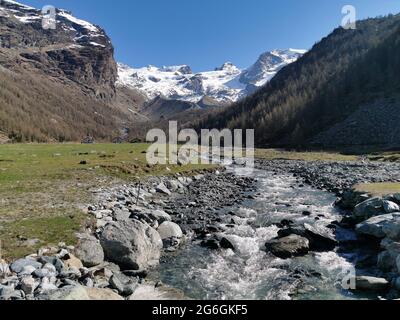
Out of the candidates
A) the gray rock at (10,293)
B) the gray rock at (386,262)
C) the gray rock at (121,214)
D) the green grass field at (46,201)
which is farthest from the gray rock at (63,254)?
the gray rock at (386,262)

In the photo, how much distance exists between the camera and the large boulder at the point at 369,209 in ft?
82.5

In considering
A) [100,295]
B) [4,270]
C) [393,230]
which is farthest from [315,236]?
[4,270]

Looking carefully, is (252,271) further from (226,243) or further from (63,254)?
(63,254)

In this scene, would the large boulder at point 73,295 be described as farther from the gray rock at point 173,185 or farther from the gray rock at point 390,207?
the gray rock at point 173,185

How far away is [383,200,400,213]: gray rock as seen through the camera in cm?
2334

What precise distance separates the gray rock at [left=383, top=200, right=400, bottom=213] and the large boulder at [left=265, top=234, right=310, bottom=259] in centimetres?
638

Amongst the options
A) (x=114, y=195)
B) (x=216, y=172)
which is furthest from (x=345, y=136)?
(x=114, y=195)

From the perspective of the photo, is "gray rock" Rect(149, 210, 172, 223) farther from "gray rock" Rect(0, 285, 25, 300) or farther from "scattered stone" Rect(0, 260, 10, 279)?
"gray rock" Rect(0, 285, 25, 300)

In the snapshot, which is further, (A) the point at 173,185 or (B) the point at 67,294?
(A) the point at 173,185

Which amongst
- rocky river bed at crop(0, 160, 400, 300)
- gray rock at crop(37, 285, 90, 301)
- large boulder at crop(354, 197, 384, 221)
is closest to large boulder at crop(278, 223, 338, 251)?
rocky river bed at crop(0, 160, 400, 300)

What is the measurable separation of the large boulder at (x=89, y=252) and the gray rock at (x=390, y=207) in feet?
59.3

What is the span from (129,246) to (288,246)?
9247 mm

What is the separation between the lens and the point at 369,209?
84.0 feet
